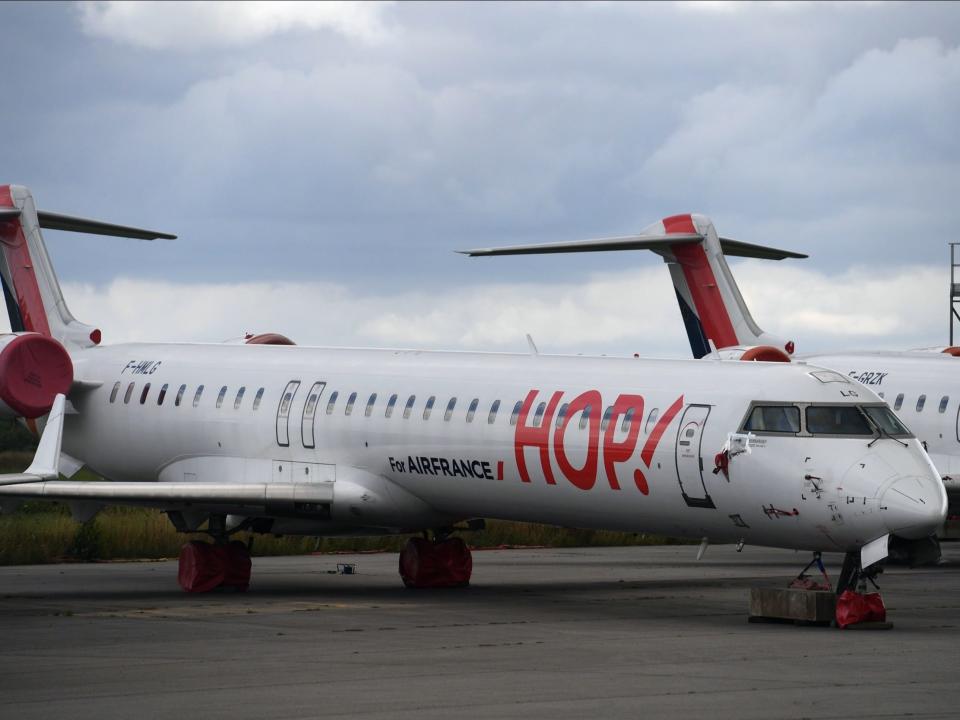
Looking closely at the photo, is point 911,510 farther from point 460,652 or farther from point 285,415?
point 285,415

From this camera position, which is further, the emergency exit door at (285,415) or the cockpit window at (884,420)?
the emergency exit door at (285,415)

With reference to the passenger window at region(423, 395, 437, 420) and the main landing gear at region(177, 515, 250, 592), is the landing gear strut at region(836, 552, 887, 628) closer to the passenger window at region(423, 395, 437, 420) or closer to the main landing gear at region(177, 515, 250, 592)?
the passenger window at region(423, 395, 437, 420)

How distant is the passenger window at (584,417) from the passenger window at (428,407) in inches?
111

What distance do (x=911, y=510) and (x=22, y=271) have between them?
18703 mm

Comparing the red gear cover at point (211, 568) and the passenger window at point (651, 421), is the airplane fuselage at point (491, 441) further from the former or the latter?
the red gear cover at point (211, 568)

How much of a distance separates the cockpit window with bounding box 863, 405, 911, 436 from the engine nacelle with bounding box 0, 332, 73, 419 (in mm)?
13949

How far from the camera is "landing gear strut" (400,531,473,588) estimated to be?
23547 mm

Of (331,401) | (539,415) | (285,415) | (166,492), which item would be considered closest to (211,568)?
(166,492)

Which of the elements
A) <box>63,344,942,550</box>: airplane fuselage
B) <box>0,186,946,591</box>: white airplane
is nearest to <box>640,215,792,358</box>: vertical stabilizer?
<box>0,186,946,591</box>: white airplane

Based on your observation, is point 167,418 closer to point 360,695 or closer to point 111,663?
point 111,663

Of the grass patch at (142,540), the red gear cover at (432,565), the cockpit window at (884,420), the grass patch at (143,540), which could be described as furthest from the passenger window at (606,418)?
the grass patch at (143,540)

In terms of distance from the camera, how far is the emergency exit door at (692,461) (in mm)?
18172

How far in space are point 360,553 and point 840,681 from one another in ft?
65.7

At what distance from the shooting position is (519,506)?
20.7 metres
